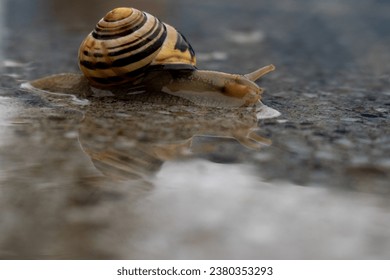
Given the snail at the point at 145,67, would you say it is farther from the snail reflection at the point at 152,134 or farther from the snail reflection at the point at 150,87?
the snail reflection at the point at 152,134

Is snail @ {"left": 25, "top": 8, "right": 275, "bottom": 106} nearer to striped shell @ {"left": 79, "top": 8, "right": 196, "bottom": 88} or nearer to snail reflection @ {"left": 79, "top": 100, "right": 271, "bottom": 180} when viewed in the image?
striped shell @ {"left": 79, "top": 8, "right": 196, "bottom": 88}

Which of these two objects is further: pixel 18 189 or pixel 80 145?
pixel 80 145

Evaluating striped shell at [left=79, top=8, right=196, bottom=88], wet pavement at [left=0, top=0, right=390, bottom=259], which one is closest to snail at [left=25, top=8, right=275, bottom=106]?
striped shell at [left=79, top=8, right=196, bottom=88]

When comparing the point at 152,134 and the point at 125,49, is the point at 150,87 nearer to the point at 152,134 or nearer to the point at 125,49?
the point at 125,49

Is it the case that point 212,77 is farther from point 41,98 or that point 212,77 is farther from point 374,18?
point 374,18

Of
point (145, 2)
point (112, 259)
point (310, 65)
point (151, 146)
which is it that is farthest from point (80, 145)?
point (145, 2)

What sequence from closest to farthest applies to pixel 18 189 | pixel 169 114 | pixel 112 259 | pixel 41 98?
pixel 112 259 < pixel 18 189 < pixel 169 114 < pixel 41 98

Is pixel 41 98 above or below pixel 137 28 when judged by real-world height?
below
